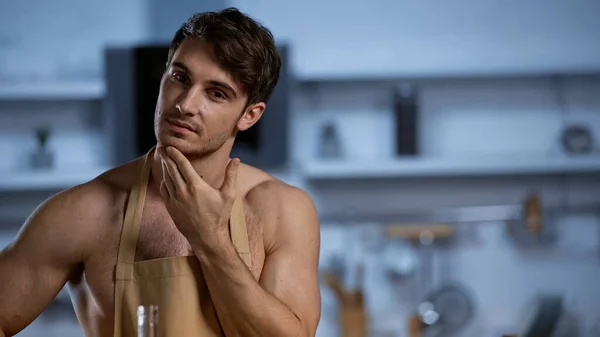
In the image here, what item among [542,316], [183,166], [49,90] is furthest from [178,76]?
[49,90]

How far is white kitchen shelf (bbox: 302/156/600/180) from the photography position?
3885mm

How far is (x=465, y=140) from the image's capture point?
4094 millimetres

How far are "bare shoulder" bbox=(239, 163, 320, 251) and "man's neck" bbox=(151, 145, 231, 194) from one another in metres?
0.09

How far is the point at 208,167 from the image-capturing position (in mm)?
1684

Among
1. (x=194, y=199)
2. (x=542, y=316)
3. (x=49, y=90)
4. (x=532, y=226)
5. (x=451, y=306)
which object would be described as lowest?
(x=451, y=306)

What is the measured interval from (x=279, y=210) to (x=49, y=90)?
7.55 ft

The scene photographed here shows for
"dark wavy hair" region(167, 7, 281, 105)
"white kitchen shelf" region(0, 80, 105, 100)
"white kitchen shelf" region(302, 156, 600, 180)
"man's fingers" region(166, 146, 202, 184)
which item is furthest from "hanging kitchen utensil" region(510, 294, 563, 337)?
"white kitchen shelf" region(0, 80, 105, 100)

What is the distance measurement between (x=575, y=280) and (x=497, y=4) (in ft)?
3.94

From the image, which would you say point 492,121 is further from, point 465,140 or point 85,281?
point 85,281

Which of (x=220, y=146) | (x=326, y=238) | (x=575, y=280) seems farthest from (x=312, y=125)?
(x=220, y=146)

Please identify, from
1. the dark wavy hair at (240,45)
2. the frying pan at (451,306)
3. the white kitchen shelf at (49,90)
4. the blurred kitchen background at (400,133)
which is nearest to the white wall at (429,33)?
the blurred kitchen background at (400,133)

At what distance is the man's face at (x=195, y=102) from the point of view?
1.55 m

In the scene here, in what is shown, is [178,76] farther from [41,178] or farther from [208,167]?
[41,178]

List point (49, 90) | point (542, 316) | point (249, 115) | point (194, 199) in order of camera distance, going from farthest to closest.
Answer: point (49, 90), point (542, 316), point (249, 115), point (194, 199)
